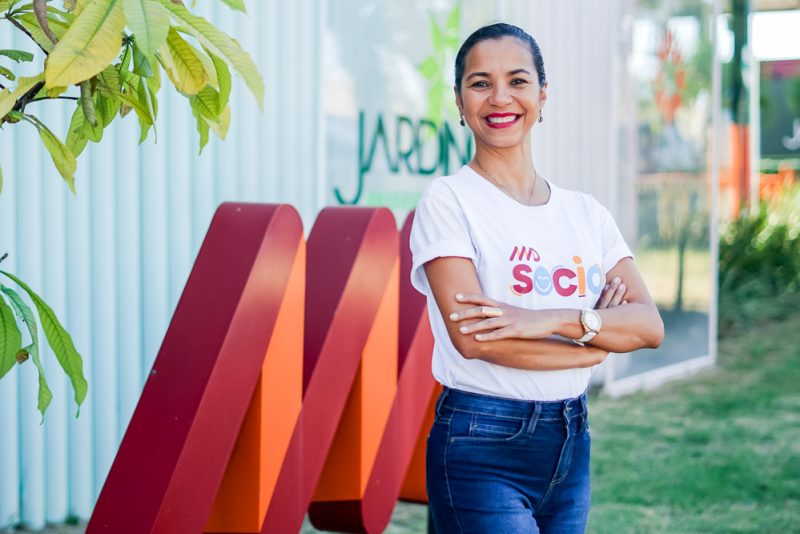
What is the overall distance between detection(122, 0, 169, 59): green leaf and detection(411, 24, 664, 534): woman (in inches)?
40.6

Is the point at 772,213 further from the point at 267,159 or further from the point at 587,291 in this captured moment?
the point at 587,291

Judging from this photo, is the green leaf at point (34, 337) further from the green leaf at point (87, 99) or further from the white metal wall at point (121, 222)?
the white metal wall at point (121, 222)

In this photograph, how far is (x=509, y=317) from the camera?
2.41m

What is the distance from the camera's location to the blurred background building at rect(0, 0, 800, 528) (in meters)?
4.57

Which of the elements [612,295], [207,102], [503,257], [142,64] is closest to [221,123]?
[207,102]

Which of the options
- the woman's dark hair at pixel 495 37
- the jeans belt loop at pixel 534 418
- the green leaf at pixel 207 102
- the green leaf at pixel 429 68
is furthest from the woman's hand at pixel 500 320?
the green leaf at pixel 429 68

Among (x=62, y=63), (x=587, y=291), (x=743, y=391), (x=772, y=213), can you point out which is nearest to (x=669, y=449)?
(x=743, y=391)

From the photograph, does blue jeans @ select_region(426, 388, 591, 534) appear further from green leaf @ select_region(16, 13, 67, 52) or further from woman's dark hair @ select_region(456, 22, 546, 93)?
green leaf @ select_region(16, 13, 67, 52)

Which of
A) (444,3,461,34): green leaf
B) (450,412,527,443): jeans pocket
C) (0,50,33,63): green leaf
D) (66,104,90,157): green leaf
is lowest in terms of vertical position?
(450,412,527,443): jeans pocket

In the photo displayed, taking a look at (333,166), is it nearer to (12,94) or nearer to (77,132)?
Result: (77,132)

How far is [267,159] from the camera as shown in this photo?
17.9 feet

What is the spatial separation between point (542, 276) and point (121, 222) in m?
2.77

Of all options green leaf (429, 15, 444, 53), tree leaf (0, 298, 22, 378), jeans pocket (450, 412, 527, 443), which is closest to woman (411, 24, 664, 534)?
jeans pocket (450, 412, 527, 443)

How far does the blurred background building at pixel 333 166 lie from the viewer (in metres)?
4.57
